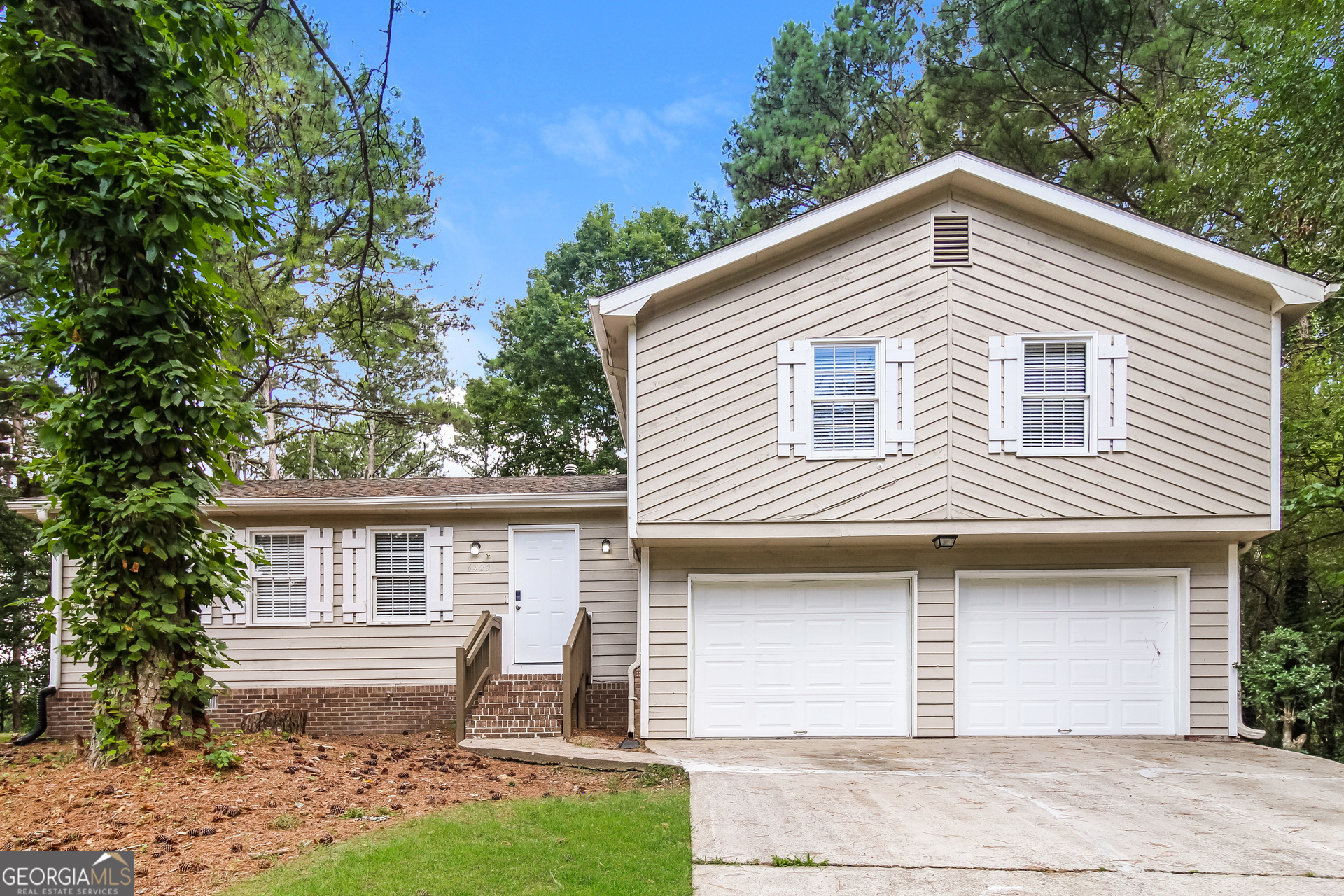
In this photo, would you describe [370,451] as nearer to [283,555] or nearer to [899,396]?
[283,555]

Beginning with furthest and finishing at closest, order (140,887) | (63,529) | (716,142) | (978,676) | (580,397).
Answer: (716,142)
(580,397)
(978,676)
(63,529)
(140,887)

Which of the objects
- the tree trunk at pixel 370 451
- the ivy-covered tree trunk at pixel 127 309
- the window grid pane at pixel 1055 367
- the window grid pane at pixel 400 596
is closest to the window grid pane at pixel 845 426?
the window grid pane at pixel 1055 367

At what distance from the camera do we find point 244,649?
10211 mm

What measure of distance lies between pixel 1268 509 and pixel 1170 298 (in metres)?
2.37

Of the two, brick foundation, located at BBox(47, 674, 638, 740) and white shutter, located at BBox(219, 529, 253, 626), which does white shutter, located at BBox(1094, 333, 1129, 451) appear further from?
white shutter, located at BBox(219, 529, 253, 626)

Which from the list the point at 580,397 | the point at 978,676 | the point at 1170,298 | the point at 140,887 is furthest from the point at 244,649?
the point at 580,397

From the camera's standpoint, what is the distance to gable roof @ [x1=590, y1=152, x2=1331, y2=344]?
803 centimetres

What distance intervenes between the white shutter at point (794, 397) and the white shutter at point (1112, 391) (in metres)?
3.01

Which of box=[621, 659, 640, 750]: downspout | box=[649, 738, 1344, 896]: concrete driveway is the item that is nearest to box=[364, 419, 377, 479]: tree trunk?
box=[621, 659, 640, 750]: downspout

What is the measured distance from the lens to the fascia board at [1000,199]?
316 inches

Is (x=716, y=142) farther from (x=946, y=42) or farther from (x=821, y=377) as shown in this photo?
(x=821, y=377)

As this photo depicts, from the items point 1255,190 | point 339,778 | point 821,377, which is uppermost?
point 1255,190

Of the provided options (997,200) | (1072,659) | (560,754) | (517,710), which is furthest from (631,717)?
(997,200)

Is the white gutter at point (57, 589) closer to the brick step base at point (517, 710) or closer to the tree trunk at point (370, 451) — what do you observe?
the brick step base at point (517, 710)
